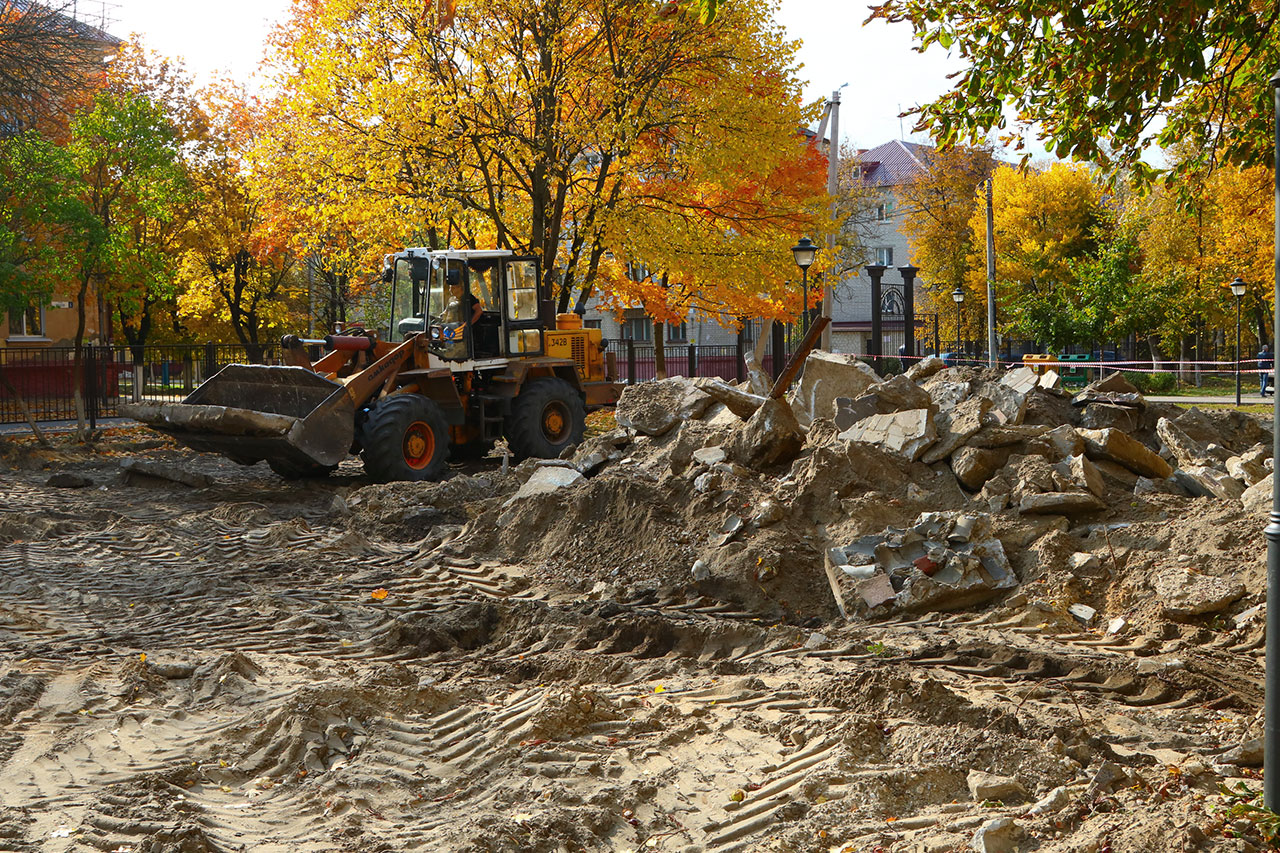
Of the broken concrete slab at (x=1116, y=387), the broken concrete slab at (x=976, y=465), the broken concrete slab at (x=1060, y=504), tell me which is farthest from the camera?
the broken concrete slab at (x=1116, y=387)

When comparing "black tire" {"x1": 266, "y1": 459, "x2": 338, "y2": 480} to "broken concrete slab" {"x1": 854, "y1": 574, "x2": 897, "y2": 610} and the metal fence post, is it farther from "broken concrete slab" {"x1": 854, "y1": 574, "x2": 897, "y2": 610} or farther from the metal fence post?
the metal fence post

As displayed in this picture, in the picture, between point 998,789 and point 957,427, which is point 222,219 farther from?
point 998,789

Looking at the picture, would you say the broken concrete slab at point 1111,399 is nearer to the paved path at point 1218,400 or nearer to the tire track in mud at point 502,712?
the tire track in mud at point 502,712

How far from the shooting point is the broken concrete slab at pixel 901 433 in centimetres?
934

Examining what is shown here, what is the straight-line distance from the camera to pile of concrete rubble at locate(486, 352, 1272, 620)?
7746 millimetres

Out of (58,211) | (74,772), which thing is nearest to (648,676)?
(74,772)

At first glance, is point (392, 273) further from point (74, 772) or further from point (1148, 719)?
point (1148, 719)

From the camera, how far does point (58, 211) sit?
17.3 meters

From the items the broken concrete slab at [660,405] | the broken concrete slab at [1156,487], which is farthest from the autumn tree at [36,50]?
the broken concrete slab at [1156,487]

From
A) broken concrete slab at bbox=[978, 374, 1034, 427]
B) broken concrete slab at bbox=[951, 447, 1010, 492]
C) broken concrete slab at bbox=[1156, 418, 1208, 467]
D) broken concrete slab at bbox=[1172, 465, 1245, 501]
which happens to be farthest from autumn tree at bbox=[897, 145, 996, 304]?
broken concrete slab at bbox=[951, 447, 1010, 492]

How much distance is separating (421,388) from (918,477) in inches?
298

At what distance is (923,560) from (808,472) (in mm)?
1699

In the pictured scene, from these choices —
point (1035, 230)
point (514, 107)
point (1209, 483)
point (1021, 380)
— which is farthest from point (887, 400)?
point (1035, 230)

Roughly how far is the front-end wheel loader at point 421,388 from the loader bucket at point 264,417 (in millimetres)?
17
